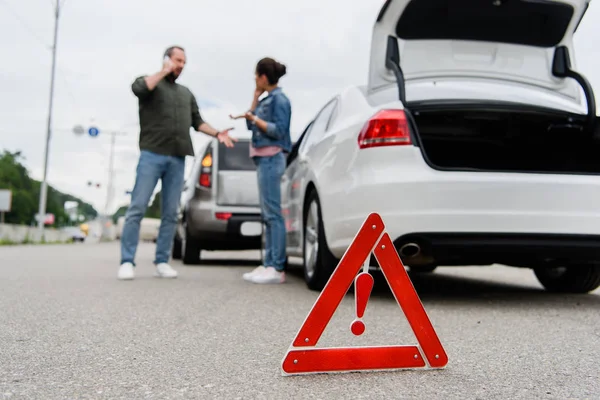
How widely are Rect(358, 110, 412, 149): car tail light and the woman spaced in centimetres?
172

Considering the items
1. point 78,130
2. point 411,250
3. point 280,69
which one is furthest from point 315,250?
point 78,130

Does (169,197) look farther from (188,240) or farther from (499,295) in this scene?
(499,295)

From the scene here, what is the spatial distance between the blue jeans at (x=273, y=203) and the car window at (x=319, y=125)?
1.01 ft

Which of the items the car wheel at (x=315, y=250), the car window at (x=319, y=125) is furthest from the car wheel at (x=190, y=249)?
the car wheel at (x=315, y=250)

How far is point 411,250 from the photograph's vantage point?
4316 mm

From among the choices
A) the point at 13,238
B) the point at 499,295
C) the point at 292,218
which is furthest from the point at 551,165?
the point at 13,238

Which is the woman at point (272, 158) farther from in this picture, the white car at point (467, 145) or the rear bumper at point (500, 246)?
the rear bumper at point (500, 246)

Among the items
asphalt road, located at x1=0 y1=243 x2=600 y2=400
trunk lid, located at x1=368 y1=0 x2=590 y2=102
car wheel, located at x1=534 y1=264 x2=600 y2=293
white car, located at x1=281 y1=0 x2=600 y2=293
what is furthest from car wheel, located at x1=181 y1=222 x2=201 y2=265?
trunk lid, located at x1=368 y1=0 x2=590 y2=102

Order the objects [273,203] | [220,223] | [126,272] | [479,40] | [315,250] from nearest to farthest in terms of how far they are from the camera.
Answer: [479,40]
[315,250]
[273,203]
[126,272]
[220,223]

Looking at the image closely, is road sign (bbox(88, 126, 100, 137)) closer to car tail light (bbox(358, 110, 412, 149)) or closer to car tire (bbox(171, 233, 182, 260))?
car tire (bbox(171, 233, 182, 260))

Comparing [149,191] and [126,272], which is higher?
[149,191]

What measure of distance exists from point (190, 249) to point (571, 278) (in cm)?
477

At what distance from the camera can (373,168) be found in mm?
4289

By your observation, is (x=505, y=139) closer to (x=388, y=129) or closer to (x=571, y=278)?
(x=388, y=129)
